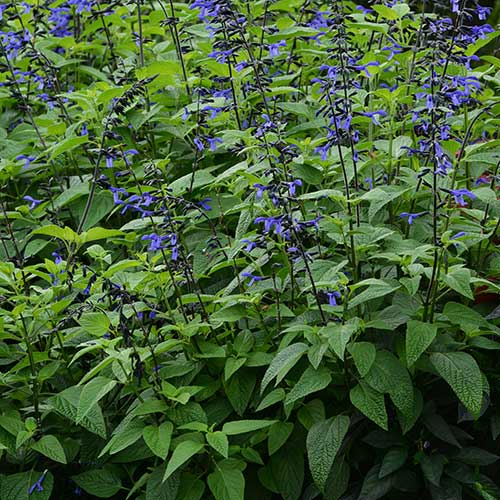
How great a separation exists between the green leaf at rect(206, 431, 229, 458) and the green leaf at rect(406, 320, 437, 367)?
699mm

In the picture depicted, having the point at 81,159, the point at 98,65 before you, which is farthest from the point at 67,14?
the point at 81,159

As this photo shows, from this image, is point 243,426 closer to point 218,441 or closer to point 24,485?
point 218,441

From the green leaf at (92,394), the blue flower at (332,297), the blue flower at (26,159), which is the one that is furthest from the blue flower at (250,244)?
the blue flower at (26,159)

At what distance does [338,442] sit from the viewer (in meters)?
3.14

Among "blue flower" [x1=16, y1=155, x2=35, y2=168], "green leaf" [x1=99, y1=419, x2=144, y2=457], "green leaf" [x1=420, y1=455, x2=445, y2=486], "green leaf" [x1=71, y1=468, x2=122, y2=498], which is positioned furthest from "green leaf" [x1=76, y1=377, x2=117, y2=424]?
"blue flower" [x1=16, y1=155, x2=35, y2=168]

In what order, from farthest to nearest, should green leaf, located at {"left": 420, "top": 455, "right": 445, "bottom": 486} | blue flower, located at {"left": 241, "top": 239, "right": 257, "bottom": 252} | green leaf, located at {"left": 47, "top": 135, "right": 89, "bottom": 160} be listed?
green leaf, located at {"left": 47, "top": 135, "right": 89, "bottom": 160} → blue flower, located at {"left": 241, "top": 239, "right": 257, "bottom": 252} → green leaf, located at {"left": 420, "top": 455, "right": 445, "bottom": 486}

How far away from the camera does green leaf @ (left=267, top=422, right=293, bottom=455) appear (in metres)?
3.27

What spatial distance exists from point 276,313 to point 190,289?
1.70 feet

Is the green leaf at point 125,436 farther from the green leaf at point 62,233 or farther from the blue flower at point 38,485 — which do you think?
the green leaf at point 62,233

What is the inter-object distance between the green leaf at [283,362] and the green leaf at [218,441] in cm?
22

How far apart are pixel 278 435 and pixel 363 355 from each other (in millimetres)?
471

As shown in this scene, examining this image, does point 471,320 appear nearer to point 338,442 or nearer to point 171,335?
point 338,442

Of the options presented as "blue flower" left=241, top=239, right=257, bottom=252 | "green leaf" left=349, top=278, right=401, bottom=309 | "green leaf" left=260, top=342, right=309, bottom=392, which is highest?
"blue flower" left=241, top=239, right=257, bottom=252

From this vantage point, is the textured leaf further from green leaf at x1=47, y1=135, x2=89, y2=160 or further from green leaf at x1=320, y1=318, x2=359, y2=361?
green leaf at x1=47, y1=135, x2=89, y2=160
